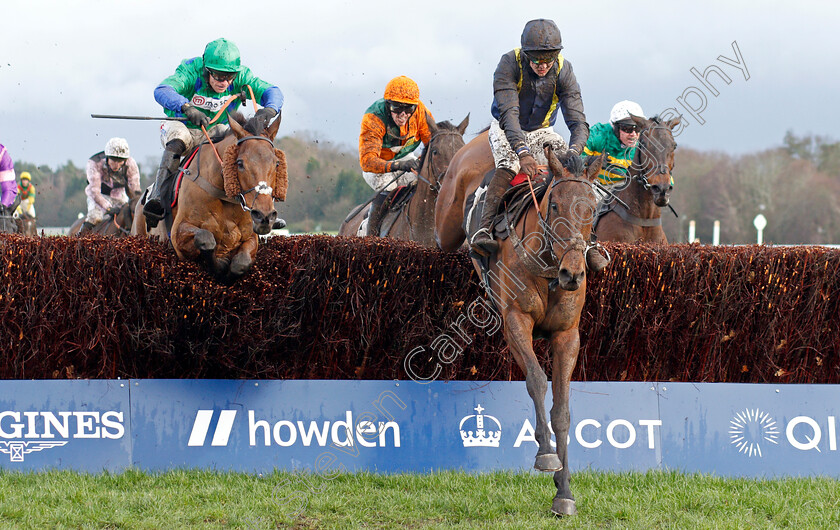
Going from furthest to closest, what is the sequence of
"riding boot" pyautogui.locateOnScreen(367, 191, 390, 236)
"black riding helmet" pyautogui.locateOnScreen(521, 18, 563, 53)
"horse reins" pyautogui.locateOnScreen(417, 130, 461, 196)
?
"riding boot" pyautogui.locateOnScreen(367, 191, 390, 236) < "horse reins" pyautogui.locateOnScreen(417, 130, 461, 196) < "black riding helmet" pyautogui.locateOnScreen(521, 18, 563, 53)

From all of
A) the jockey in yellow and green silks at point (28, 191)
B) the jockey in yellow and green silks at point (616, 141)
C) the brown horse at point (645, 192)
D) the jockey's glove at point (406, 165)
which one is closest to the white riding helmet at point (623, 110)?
the jockey in yellow and green silks at point (616, 141)

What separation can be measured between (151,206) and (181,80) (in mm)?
1047

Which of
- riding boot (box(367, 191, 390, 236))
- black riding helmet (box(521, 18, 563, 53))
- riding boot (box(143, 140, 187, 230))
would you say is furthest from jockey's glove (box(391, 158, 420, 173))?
black riding helmet (box(521, 18, 563, 53))

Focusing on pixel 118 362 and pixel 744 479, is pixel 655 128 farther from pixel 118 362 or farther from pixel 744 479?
pixel 118 362

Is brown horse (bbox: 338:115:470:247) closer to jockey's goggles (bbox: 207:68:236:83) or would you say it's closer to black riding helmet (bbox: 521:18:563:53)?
jockey's goggles (bbox: 207:68:236:83)

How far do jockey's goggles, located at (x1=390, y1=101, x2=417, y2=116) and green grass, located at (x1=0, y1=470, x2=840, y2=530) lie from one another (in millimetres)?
4576

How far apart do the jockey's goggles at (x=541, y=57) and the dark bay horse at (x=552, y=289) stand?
1182 mm

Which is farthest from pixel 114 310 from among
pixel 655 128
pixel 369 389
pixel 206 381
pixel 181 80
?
pixel 655 128

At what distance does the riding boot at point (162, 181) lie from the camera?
701cm

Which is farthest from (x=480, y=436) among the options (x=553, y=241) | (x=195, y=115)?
(x=195, y=115)

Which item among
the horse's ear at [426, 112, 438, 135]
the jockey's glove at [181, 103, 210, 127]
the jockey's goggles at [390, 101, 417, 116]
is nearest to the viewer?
the jockey's glove at [181, 103, 210, 127]

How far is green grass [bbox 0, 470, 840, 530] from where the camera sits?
4559 mm

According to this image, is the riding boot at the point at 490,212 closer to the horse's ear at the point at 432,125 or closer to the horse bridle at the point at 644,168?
the horse bridle at the point at 644,168

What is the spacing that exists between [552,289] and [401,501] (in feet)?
4.71
